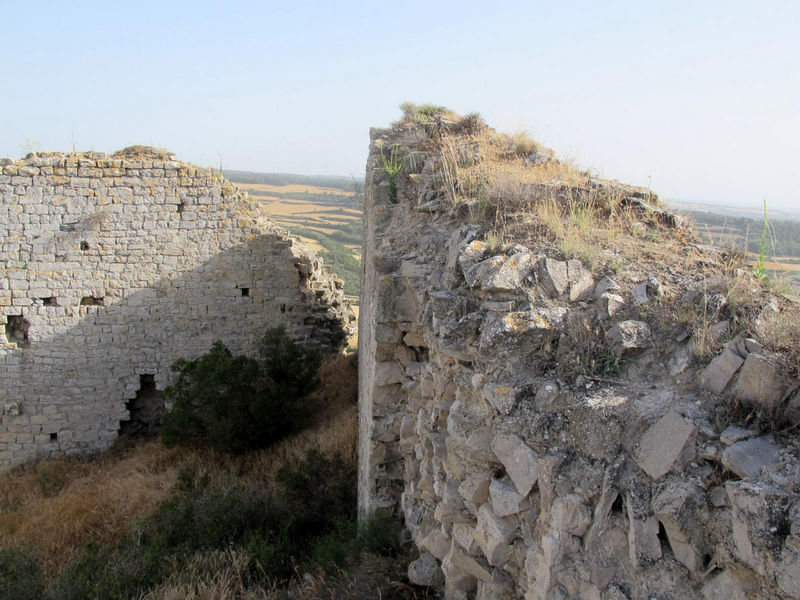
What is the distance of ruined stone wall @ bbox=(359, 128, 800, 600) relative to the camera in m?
1.95

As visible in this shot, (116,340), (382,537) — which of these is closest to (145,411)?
(116,340)

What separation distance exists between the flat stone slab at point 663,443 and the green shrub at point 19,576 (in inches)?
174

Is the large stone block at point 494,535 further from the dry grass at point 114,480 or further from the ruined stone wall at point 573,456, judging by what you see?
the dry grass at point 114,480

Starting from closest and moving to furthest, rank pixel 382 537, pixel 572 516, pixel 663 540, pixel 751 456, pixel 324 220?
pixel 751 456, pixel 663 540, pixel 572 516, pixel 382 537, pixel 324 220

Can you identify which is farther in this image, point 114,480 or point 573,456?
point 114,480

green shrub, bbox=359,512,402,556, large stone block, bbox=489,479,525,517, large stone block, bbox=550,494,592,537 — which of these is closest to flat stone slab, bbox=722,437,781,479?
large stone block, bbox=550,494,592,537

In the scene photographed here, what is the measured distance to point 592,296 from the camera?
3.02 meters

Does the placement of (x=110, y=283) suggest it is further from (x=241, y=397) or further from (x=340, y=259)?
(x=340, y=259)

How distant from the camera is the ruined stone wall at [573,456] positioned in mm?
1950

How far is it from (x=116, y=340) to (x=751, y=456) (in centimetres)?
832

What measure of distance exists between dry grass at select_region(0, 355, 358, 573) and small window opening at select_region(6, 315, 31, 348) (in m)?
1.70

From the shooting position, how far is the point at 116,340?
852 centimetres

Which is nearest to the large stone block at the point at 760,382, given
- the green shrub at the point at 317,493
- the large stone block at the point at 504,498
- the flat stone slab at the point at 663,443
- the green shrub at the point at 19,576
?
the flat stone slab at the point at 663,443

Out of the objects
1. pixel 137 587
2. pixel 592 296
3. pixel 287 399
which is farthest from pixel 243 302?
pixel 592 296
